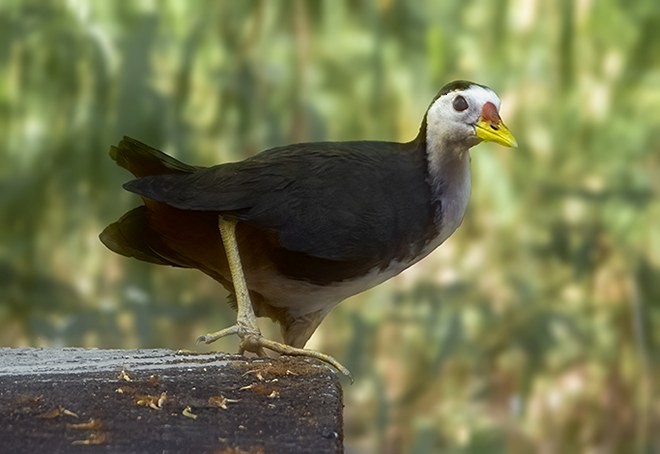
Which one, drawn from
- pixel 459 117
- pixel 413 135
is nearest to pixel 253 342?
pixel 459 117

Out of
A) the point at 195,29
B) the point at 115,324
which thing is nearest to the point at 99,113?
the point at 195,29

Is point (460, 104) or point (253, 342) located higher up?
point (460, 104)

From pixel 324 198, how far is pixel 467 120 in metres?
0.26

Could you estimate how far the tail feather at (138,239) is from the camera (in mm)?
1805

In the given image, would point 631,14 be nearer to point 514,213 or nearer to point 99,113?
point 514,213

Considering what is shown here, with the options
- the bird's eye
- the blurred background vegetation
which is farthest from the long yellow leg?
the blurred background vegetation

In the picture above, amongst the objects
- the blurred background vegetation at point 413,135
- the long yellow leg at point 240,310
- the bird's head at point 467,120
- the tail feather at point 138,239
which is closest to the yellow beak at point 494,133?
the bird's head at point 467,120

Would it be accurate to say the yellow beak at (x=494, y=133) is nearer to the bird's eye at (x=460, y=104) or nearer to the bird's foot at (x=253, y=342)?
the bird's eye at (x=460, y=104)

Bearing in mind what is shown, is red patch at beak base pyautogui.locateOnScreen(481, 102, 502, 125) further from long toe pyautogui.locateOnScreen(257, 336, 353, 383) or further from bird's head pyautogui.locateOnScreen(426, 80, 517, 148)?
long toe pyautogui.locateOnScreen(257, 336, 353, 383)

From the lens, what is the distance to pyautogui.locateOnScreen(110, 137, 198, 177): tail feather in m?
1.75

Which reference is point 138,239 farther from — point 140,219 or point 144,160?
point 144,160

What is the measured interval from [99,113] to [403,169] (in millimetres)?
1565

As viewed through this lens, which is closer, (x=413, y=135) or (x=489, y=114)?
(x=489, y=114)

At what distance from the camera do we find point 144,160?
5.80ft
